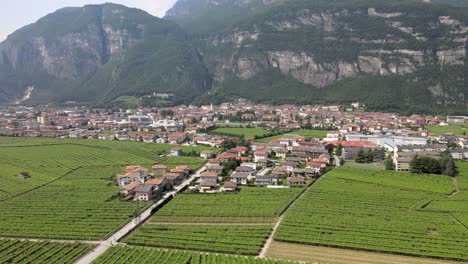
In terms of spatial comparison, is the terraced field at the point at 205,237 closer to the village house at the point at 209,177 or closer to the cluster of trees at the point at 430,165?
the village house at the point at 209,177

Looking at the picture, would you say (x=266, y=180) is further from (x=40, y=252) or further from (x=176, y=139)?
(x=176, y=139)

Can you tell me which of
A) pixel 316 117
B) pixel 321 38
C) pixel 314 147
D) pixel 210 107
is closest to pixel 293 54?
pixel 321 38

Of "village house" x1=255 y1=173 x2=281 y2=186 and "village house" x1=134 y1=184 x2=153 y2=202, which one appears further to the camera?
"village house" x1=255 y1=173 x2=281 y2=186

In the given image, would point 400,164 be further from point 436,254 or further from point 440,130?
point 440,130

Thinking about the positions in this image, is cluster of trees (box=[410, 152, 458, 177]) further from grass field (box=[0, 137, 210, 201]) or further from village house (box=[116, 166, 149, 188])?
village house (box=[116, 166, 149, 188])

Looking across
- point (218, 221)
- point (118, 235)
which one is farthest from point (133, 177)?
point (218, 221)

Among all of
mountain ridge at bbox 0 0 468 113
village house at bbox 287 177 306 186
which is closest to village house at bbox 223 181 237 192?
village house at bbox 287 177 306 186

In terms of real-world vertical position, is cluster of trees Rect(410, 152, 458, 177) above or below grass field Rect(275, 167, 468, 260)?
above
